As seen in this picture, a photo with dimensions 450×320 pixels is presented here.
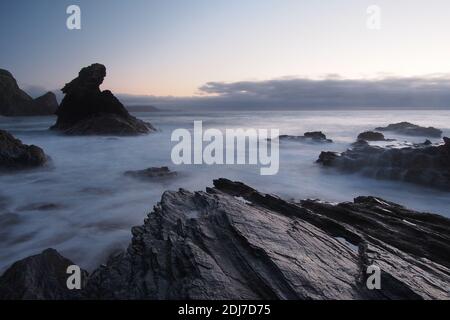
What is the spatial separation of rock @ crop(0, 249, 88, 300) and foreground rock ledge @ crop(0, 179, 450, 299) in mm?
68

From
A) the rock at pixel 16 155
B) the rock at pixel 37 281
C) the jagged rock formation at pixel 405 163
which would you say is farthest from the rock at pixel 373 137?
the rock at pixel 37 281

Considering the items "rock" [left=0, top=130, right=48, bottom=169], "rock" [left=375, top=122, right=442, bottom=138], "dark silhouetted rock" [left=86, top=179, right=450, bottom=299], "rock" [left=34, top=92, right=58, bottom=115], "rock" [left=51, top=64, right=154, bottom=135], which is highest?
"rock" [left=34, top=92, right=58, bottom=115]

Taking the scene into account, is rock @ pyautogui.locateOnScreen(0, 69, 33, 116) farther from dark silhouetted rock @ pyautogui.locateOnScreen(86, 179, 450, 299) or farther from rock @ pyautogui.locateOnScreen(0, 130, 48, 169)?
dark silhouetted rock @ pyautogui.locateOnScreen(86, 179, 450, 299)

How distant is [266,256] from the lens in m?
5.45

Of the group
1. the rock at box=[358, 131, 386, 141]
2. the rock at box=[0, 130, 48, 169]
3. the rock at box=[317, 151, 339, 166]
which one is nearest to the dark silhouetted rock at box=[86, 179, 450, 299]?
the rock at box=[317, 151, 339, 166]

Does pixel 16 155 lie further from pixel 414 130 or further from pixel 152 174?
pixel 414 130

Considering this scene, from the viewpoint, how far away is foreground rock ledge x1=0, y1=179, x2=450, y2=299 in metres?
4.84

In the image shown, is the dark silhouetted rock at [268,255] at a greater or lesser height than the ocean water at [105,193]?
greater

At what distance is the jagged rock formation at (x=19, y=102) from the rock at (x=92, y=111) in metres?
64.8

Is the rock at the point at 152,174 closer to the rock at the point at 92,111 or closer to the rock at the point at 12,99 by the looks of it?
the rock at the point at 92,111

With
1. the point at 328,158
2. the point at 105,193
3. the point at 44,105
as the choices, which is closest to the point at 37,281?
the point at 105,193

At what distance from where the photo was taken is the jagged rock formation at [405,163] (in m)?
15.1

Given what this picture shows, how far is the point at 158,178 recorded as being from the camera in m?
16.5
